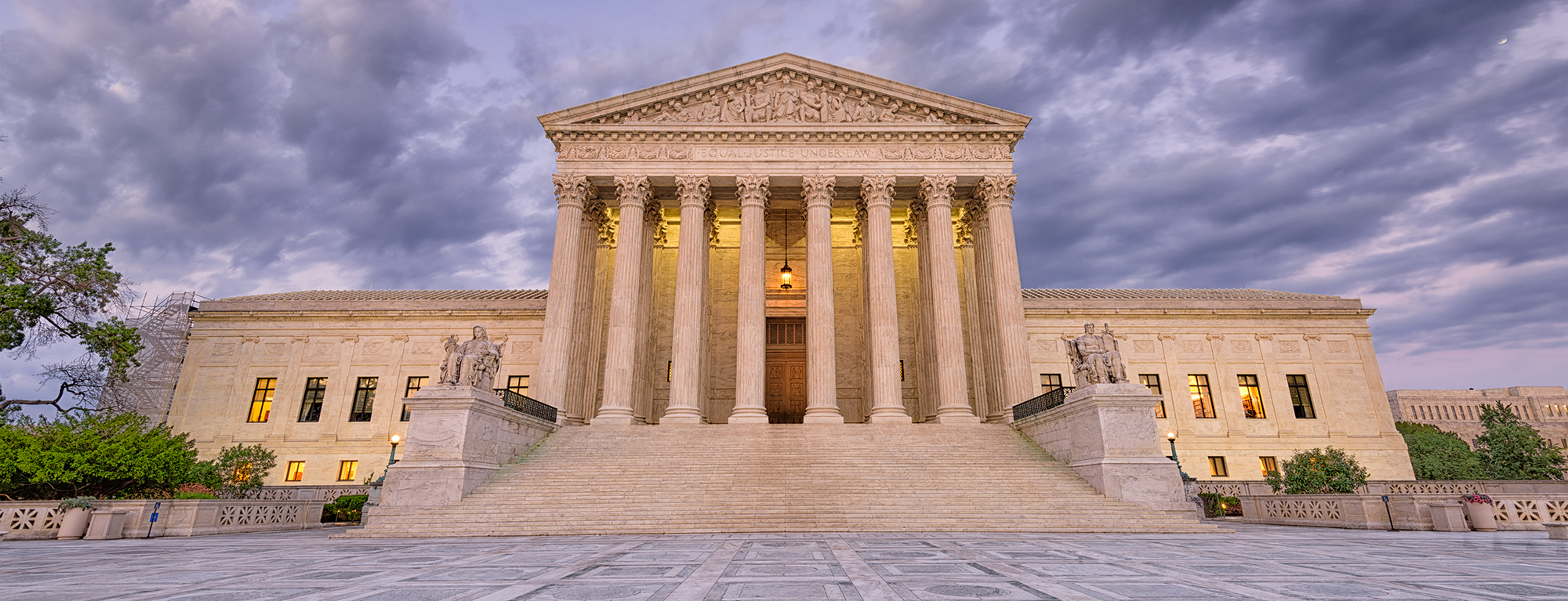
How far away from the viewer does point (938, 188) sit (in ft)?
90.4

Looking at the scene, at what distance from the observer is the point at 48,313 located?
18.3 metres

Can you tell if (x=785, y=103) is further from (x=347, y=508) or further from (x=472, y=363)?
(x=347, y=508)

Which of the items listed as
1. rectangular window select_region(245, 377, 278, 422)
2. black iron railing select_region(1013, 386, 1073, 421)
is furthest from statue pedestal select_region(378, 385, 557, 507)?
rectangular window select_region(245, 377, 278, 422)

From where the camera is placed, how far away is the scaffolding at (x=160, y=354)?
31141mm

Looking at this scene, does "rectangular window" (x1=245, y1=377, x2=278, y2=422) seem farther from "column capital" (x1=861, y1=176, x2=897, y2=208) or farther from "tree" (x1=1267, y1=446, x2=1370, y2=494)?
"tree" (x1=1267, y1=446, x2=1370, y2=494)

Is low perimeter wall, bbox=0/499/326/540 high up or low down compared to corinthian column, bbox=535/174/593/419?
down

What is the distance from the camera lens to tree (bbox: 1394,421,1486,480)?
42131 mm

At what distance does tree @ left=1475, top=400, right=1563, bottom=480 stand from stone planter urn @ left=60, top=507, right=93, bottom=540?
45.7 metres

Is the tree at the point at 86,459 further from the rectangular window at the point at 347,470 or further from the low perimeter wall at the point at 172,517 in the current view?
the rectangular window at the point at 347,470

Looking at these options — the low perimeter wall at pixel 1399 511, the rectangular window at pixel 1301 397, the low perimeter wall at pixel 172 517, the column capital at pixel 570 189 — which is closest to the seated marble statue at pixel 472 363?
the low perimeter wall at pixel 172 517

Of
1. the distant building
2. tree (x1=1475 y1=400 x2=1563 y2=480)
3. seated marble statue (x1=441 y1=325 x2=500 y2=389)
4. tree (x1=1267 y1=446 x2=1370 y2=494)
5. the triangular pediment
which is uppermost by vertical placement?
the triangular pediment

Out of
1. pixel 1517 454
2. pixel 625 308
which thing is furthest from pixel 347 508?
pixel 1517 454

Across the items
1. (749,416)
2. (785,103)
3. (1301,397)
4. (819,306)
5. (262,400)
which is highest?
(785,103)

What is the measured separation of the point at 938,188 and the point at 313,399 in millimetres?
30139
